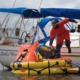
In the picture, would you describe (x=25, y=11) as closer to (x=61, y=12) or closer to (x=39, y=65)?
(x=61, y=12)

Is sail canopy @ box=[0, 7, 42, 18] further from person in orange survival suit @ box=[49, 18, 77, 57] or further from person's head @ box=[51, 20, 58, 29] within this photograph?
person's head @ box=[51, 20, 58, 29]

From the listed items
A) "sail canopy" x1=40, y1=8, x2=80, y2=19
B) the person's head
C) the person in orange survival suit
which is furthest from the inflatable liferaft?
"sail canopy" x1=40, y1=8, x2=80, y2=19

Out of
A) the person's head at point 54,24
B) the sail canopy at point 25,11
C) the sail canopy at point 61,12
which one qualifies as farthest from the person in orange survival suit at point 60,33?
the sail canopy at point 25,11

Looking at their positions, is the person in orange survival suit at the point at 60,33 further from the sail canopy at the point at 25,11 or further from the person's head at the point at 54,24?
the sail canopy at the point at 25,11

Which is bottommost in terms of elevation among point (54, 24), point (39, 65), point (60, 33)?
point (39, 65)

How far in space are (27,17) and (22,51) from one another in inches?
155

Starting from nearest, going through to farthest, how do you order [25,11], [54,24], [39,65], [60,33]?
1. [39,65]
2. [54,24]
3. [60,33]
4. [25,11]

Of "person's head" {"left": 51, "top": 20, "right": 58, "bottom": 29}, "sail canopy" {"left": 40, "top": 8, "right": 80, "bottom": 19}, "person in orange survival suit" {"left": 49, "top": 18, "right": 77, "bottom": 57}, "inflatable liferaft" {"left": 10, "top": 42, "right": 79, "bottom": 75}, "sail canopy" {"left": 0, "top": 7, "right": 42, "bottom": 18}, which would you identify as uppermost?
"sail canopy" {"left": 0, "top": 7, "right": 42, "bottom": 18}

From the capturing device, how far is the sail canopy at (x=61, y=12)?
1777cm

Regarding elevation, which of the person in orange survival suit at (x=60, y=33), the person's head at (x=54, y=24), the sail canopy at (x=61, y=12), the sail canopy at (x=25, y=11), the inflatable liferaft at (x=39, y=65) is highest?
the sail canopy at (x=25, y=11)

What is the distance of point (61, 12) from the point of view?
17766mm

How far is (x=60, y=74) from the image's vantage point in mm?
16234

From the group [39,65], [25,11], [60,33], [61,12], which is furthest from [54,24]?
[25,11]

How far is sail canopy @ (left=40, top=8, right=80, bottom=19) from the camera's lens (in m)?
17.8
